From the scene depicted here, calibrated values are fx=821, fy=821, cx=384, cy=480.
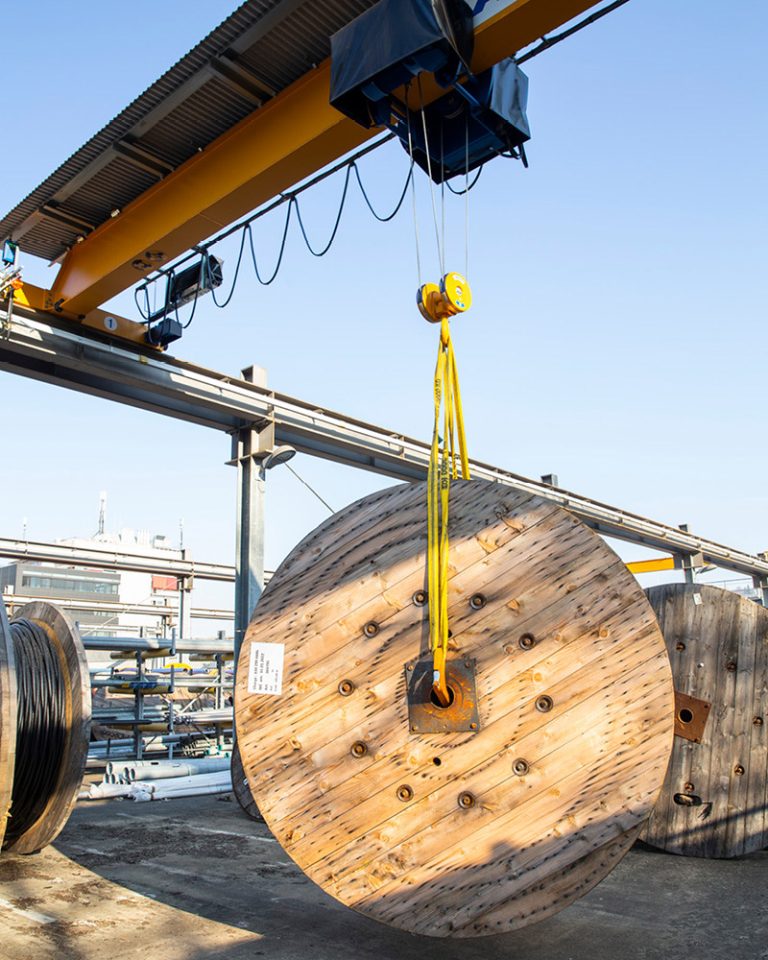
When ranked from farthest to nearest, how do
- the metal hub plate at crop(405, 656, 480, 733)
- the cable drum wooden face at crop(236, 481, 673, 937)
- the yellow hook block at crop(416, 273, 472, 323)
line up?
1. the yellow hook block at crop(416, 273, 472, 323)
2. the metal hub plate at crop(405, 656, 480, 733)
3. the cable drum wooden face at crop(236, 481, 673, 937)

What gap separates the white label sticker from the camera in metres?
3.06

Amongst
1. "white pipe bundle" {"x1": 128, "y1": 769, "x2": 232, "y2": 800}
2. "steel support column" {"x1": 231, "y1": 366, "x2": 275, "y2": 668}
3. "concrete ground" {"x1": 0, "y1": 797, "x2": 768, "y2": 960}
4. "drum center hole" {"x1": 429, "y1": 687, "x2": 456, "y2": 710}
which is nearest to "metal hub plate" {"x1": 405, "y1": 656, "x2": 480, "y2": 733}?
"drum center hole" {"x1": 429, "y1": 687, "x2": 456, "y2": 710}

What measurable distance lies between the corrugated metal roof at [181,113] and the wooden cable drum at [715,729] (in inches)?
186

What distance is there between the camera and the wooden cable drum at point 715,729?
4902mm

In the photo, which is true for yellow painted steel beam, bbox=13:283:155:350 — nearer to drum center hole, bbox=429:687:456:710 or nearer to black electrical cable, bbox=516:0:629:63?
black electrical cable, bbox=516:0:629:63

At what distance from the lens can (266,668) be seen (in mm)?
3078

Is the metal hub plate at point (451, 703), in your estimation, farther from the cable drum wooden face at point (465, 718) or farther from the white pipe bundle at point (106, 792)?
the white pipe bundle at point (106, 792)

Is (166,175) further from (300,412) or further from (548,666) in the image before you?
(548,666)

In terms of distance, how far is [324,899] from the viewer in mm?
3938

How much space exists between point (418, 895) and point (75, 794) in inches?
117

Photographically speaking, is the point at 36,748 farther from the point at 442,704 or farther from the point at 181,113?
the point at 181,113

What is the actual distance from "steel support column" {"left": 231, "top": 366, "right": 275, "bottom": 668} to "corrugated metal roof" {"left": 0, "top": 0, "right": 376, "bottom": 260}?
2.90 m

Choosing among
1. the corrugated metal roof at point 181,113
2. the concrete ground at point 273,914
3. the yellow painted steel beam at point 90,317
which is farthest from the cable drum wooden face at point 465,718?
the yellow painted steel beam at point 90,317

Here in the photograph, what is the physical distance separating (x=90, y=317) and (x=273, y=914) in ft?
21.1
